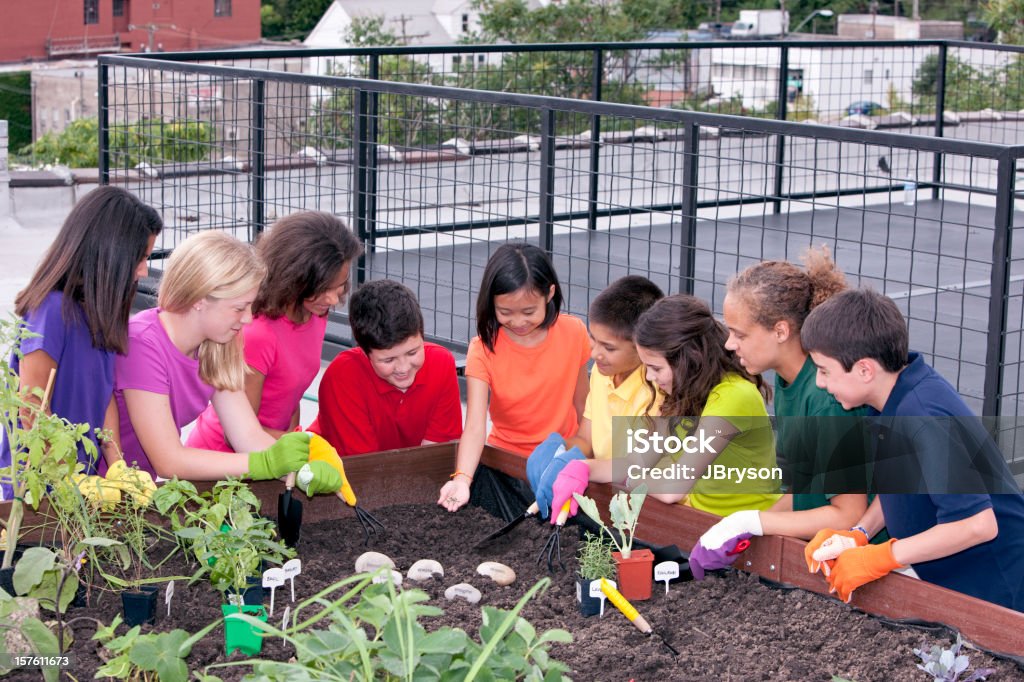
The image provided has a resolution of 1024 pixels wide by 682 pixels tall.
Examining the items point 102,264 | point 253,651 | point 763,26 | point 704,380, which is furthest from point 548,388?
point 763,26

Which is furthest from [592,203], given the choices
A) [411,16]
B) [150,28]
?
[150,28]

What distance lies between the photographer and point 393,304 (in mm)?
2678

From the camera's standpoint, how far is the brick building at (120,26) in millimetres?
35219

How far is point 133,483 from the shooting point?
2029 mm

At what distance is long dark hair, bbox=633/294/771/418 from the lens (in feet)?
7.73

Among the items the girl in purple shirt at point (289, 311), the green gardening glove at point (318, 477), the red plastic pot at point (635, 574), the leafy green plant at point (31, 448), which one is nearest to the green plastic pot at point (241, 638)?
the leafy green plant at point (31, 448)

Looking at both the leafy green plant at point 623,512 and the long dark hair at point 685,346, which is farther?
the long dark hair at point 685,346

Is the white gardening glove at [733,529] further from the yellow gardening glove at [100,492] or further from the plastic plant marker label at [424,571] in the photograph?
the yellow gardening glove at [100,492]

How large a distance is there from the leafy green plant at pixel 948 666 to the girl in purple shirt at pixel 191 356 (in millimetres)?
1126

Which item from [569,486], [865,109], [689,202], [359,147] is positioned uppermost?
[865,109]

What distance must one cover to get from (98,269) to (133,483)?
0.56m

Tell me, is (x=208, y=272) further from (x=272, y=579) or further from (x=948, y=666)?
(x=948, y=666)

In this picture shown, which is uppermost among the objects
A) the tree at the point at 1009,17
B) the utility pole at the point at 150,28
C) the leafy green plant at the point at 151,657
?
the utility pole at the point at 150,28

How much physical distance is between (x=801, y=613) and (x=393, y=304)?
46.0 inches
